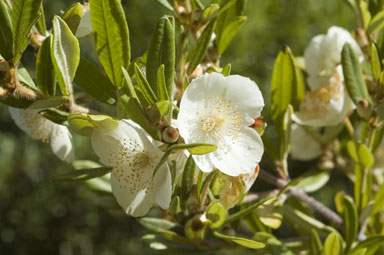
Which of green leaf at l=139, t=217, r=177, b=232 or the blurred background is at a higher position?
green leaf at l=139, t=217, r=177, b=232

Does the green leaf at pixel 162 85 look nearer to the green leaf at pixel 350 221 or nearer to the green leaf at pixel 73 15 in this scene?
the green leaf at pixel 73 15

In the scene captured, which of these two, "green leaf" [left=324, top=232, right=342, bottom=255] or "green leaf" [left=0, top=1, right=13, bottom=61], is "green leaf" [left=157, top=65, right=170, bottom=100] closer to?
"green leaf" [left=0, top=1, right=13, bottom=61]

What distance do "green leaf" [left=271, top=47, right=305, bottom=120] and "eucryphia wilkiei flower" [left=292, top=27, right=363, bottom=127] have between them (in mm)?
36

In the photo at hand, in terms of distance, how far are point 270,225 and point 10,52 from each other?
451mm

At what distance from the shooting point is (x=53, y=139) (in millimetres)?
729

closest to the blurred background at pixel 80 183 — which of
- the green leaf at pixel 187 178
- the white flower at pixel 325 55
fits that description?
the white flower at pixel 325 55

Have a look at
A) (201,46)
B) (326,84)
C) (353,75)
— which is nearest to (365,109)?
(353,75)

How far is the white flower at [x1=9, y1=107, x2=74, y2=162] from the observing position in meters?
0.72

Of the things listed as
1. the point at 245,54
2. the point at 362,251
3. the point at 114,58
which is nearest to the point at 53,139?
the point at 114,58

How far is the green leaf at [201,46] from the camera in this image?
687 mm

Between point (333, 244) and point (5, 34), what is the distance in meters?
0.51

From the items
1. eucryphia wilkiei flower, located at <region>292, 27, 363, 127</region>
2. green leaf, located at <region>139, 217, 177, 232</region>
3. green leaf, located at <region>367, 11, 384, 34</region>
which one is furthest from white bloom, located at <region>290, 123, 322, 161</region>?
green leaf, located at <region>139, 217, 177, 232</region>

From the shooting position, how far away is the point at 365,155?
811mm

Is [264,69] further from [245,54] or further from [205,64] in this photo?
[205,64]
